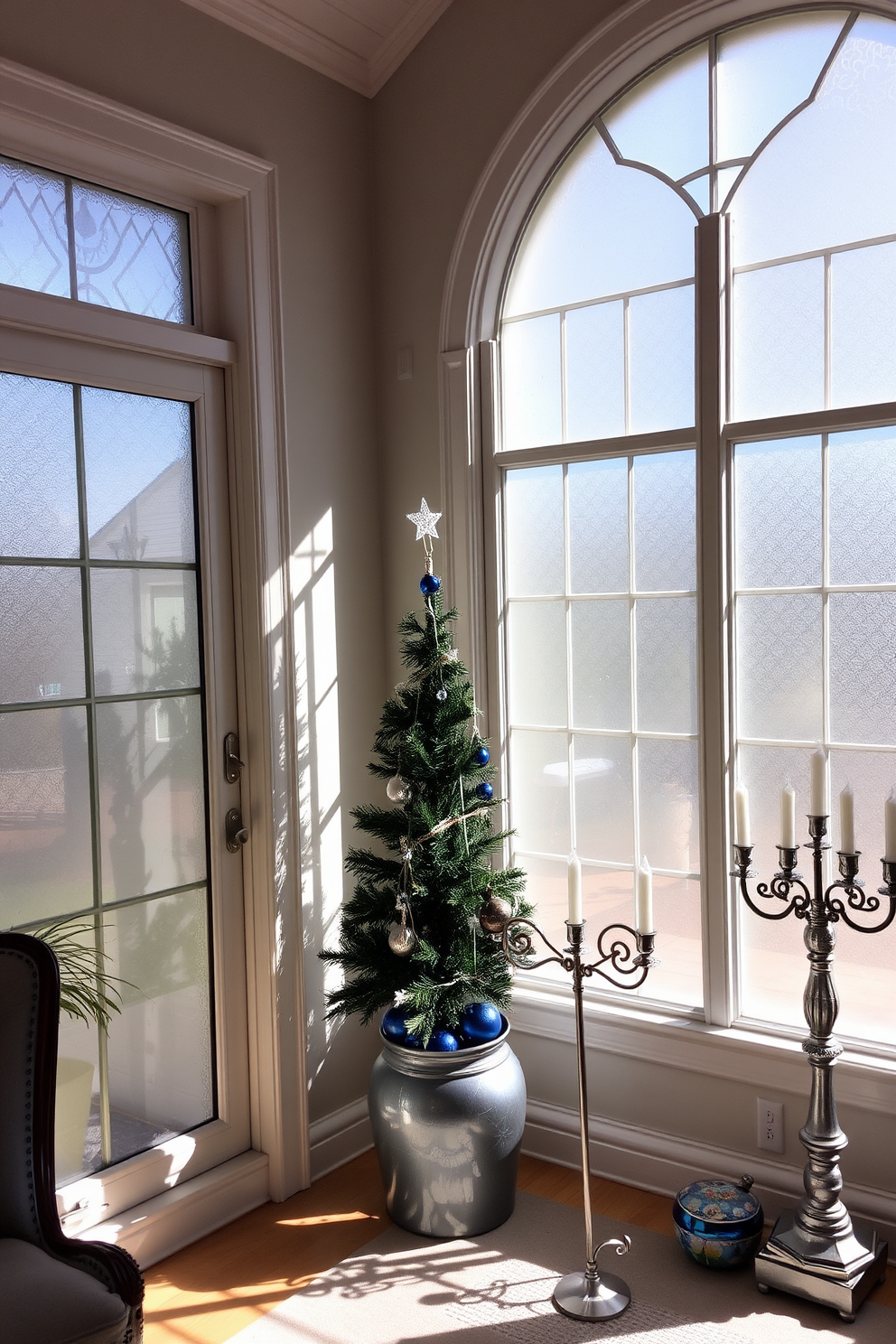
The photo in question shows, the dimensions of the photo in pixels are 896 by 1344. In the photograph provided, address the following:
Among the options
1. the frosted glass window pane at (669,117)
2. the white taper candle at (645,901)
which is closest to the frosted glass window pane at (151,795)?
the white taper candle at (645,901)

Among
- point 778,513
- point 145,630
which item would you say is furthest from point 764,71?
point 145,630

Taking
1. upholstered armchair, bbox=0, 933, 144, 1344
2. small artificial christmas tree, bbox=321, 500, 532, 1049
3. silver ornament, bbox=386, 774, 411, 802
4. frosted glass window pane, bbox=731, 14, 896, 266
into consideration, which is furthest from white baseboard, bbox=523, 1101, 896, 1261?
frosted glass window pane, bbox=731, 14, 896, 266

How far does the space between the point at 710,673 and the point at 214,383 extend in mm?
1506

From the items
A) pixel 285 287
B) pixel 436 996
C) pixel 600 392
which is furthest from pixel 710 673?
pixel 285 287

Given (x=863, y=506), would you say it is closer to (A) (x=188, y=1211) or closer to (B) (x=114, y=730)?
(B) (x=114, y=730)

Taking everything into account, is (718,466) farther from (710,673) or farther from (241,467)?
(241,467)

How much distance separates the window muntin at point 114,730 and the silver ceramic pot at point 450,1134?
22.1 inches

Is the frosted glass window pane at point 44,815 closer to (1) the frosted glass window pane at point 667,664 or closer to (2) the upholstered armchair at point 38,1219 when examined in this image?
(2) the upholstered armchair at point 38,1219

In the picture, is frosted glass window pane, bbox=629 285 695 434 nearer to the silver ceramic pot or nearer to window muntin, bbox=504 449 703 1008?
window muntin, bbox=504 449 703 1008

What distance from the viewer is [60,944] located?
2.47 meters

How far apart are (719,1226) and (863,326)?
6.80 ft

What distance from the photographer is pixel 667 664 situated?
2.79 metres

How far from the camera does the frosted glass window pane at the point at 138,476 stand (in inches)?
101

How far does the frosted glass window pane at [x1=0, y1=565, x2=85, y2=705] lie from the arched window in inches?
47.7
